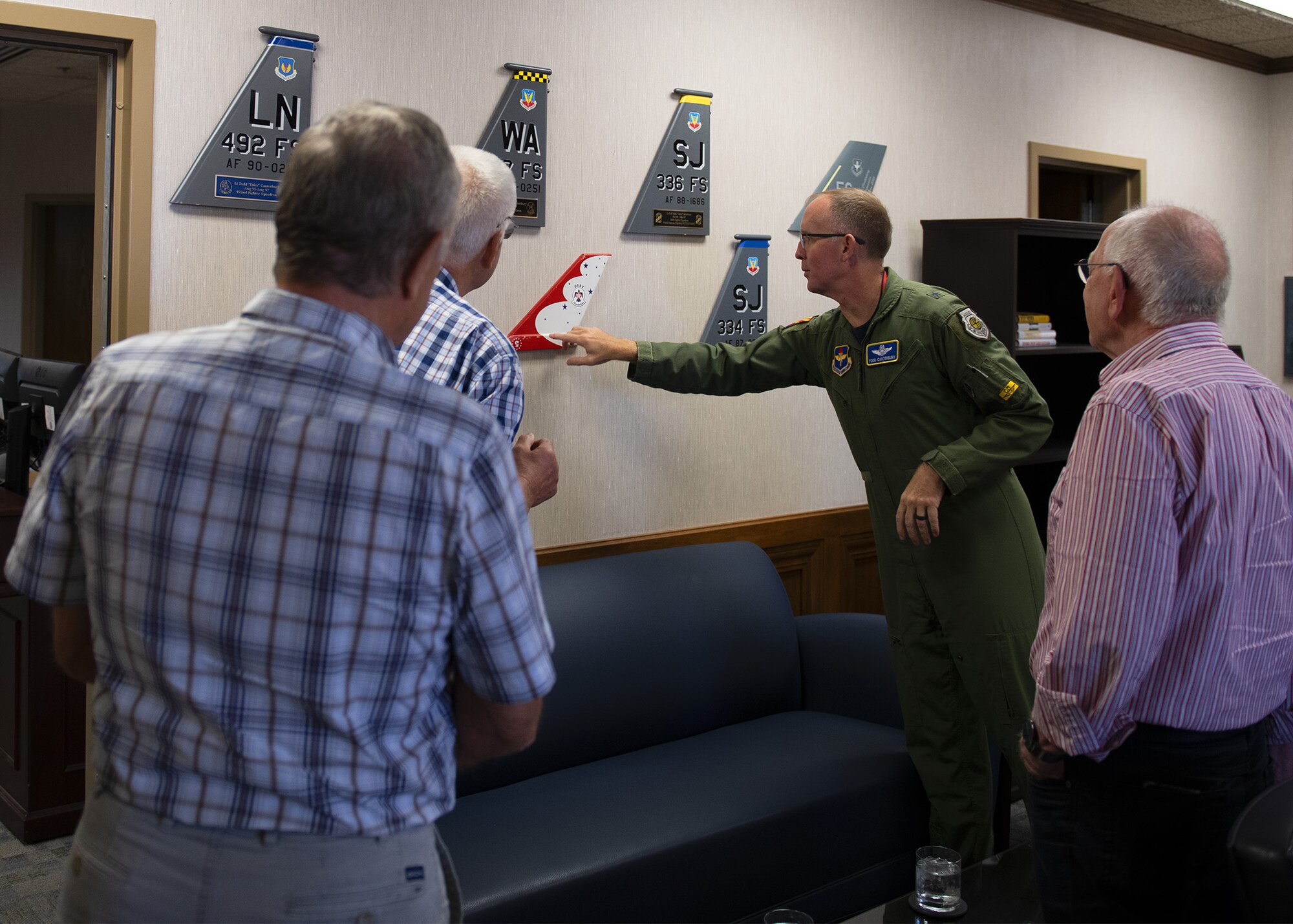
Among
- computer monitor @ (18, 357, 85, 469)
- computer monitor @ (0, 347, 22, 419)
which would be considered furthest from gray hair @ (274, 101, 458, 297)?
computer monitor @ (0, 347, 22, 419)

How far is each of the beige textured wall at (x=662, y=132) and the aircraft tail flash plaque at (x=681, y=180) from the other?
4cm

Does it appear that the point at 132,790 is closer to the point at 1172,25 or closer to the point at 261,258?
the point at 261,258

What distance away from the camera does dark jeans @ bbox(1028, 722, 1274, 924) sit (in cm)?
165

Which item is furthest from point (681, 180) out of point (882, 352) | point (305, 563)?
point (305, 563)

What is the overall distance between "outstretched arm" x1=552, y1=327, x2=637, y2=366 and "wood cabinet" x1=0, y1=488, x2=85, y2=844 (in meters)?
1.70

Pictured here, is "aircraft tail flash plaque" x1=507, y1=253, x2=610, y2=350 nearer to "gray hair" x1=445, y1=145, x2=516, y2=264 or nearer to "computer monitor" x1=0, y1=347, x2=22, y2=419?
"gray hair" x1=445, y1=145, x2=516, y2=264

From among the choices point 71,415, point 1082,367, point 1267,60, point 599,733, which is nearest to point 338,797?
point 71,415

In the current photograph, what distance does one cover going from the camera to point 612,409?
3379 mm

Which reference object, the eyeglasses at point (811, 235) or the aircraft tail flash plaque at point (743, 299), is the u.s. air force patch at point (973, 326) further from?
the aircraft tail flash plaque at point (743, 299)

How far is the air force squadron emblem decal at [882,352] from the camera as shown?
2.83 m

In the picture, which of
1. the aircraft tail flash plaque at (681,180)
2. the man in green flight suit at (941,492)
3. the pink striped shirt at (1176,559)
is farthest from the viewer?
the aircraft tail flash plaque at (681,180)

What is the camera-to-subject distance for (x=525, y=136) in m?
3.10

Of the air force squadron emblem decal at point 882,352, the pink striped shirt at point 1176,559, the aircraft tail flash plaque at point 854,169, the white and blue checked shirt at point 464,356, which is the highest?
the aircraft tail flash plaque at point 854,169

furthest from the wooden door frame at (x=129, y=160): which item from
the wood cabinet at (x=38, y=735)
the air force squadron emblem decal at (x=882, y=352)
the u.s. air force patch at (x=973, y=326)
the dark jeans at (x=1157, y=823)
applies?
the dark jeans at (x=1157, y=823)
